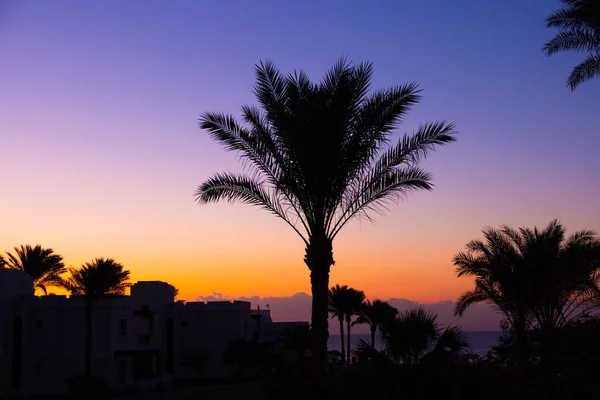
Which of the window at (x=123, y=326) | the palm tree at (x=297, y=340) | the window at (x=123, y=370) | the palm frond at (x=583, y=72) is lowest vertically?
the window at (x=123, y=370)

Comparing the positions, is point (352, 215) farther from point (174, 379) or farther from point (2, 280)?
point (174, 379)

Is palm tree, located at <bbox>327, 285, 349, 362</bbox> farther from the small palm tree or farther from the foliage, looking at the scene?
the foliage

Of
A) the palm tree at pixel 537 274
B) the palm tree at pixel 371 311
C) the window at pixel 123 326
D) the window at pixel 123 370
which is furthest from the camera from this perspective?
the palm tree at pixel 371 311

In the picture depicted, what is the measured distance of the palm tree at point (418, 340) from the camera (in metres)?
18.2

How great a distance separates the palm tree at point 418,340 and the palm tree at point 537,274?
7035mm

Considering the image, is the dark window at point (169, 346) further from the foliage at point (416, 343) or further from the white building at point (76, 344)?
the foliage at point (416, 343)

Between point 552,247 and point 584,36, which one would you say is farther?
point 552,247

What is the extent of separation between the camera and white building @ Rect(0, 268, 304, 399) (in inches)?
1649

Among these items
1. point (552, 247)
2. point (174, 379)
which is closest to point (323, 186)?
point (552, 247)

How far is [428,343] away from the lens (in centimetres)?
1839

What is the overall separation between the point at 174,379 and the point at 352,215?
3198cm

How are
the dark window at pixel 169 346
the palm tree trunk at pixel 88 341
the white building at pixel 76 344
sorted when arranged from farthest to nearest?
the dark window at pixel 169 346
the white building at pixel 76 344
the palm tree trunk at pixel 88 341

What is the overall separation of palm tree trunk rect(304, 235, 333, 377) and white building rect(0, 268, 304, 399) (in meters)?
26.0

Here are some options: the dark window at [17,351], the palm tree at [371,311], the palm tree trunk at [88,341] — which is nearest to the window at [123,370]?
the palm tree trunk at [88,341]
